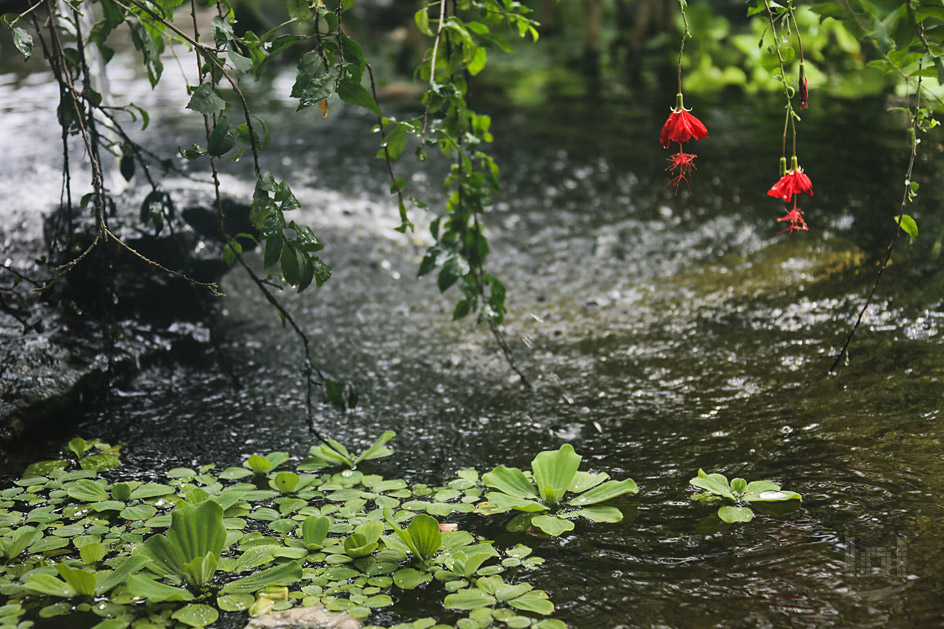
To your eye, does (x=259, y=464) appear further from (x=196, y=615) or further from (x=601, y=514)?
(x=601, y=514)

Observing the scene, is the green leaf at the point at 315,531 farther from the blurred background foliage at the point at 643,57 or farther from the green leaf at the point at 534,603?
the blurred background foliage at the point at 643,57

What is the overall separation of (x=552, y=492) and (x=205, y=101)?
104cm

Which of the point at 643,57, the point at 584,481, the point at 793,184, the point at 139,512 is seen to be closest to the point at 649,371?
the point at 584,481

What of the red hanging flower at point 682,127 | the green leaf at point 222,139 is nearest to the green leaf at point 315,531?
the green leaf at point 222,139

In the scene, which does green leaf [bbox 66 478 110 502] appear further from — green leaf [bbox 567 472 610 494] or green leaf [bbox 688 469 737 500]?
green leaf [bbox 688 469 737 500]

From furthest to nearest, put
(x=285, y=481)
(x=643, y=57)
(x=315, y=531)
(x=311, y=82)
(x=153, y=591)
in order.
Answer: (x=643, y=57) → (x=285, y=481) → (x=315, y=531) → (x=311, y=82) → (x=153, y=591)

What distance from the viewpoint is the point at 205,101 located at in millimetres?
1429

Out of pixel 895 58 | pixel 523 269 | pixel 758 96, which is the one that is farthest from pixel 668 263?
pixel 758 96

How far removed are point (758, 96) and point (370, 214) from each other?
11.3 feet

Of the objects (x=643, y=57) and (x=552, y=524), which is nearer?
(x=552, y=524)

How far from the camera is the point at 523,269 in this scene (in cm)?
314

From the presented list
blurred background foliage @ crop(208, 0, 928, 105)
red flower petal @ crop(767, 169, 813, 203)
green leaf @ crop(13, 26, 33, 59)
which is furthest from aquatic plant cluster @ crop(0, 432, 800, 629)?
blurred background foliage @ crop(208, 0, 928, 105)

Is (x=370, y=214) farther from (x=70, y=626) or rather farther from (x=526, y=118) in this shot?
(x=70, y=626)

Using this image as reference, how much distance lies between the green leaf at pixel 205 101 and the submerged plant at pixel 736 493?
120cm
